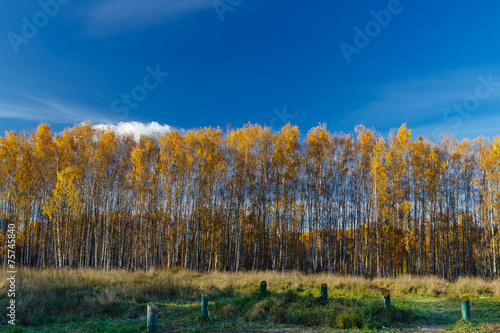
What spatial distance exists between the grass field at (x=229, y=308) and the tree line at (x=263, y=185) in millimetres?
11113

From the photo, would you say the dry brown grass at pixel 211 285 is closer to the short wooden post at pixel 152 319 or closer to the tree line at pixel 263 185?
the short wooden post at pixel 152 319

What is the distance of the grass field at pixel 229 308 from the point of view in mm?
8773

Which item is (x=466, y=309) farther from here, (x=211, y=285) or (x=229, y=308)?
(x=211, y=285)

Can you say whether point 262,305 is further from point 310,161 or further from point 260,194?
point 310,161

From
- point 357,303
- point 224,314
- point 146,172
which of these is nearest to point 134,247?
point 146,172

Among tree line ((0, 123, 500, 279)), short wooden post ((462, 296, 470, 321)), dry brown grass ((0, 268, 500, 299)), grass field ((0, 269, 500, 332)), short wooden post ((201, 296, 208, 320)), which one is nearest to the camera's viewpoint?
grass field ((0, 269, 500, 332))

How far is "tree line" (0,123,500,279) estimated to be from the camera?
83.9ft

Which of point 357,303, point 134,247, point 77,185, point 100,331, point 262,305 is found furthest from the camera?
point 134,247

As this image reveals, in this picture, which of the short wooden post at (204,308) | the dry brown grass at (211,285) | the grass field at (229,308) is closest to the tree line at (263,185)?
the dry brown grass at (211,285)

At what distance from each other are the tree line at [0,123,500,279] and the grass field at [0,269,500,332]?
11.1 metres

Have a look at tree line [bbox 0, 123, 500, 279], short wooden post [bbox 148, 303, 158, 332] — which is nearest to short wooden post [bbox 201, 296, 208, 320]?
short wooden post [bbox 148, 303, 158, 332]

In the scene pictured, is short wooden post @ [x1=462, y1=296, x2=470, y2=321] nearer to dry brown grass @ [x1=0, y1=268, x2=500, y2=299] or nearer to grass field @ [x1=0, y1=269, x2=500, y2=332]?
grass field @ [x1=0, y1=269, x2=500, y2=332]

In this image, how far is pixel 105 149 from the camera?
90.6 ft

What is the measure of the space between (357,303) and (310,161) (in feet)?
60.9
